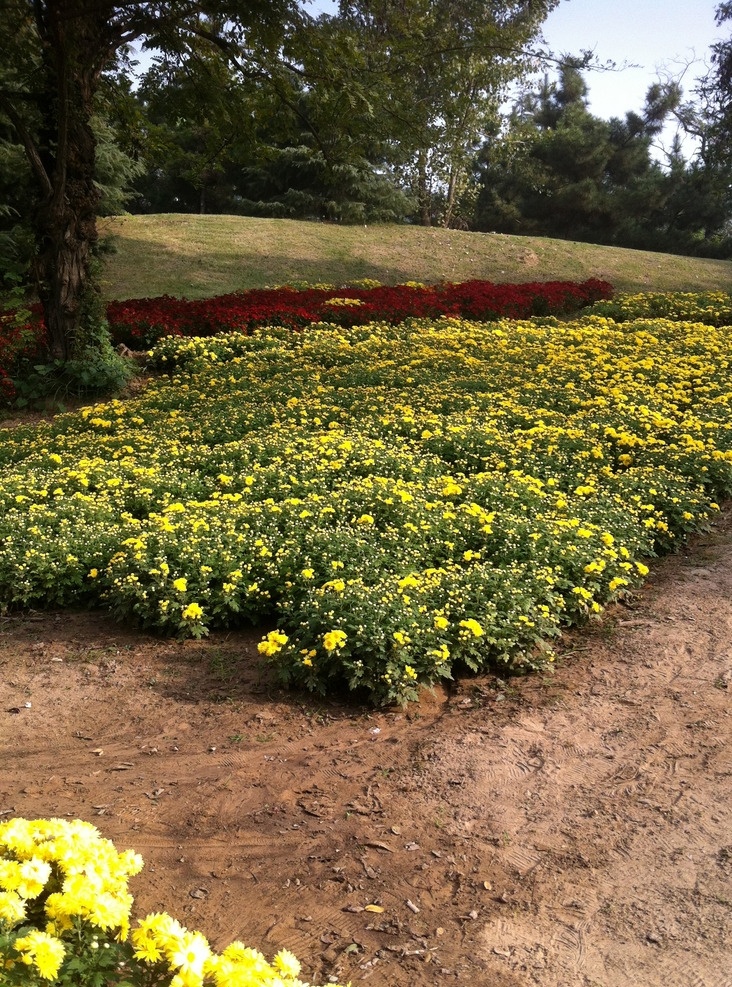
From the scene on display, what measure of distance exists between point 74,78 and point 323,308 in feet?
16.2

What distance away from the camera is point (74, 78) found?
9.03 metres

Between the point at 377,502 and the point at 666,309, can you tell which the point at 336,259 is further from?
the point at 377,502

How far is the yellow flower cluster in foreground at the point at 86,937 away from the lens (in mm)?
1580

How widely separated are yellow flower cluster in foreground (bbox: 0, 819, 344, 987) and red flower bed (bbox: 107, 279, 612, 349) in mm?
10367

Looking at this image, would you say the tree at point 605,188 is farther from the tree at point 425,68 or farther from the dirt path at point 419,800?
the dirt path at point 419,800

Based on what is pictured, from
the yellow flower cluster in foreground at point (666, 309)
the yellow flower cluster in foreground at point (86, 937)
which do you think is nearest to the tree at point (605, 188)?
the yellow flower cluster in foreground at point (666, 309)

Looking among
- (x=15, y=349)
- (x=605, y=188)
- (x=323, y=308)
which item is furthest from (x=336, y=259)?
(x=605, y=188)

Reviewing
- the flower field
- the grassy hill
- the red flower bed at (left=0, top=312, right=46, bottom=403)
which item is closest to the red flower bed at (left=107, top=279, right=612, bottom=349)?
the red flower bed at (left=0, top=312, right=46, bottom=403)

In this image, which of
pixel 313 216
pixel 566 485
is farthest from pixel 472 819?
pixel 313 216

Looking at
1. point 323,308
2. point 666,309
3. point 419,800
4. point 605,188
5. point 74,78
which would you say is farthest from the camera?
point 605,188

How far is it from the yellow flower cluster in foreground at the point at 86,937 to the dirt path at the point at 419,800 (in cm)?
69

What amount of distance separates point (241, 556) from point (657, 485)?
3.02m

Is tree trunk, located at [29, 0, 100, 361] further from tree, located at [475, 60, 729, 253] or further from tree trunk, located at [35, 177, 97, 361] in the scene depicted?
tree, located at [475, 60, 729, 253]

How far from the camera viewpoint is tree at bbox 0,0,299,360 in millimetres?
Answer: 8648
